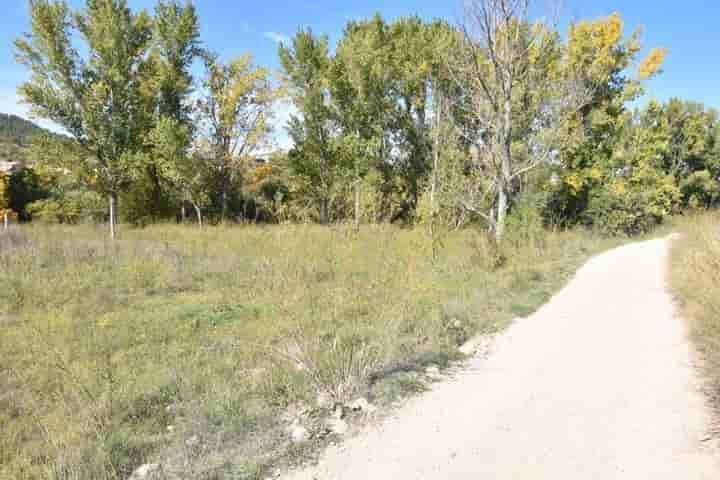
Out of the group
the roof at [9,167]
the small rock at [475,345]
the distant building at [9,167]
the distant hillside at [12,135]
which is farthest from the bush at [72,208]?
the small rock at [475,345]

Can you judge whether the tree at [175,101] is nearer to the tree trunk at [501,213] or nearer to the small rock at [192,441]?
the tree trunk at [501,213]

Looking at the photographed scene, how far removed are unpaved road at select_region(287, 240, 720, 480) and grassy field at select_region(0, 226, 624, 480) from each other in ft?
1.49

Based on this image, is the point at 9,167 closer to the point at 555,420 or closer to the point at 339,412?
the point at 339,412

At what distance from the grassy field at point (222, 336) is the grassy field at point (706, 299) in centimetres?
218

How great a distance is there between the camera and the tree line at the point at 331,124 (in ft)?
50.6

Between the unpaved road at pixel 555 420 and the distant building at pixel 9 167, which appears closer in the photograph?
the unpaved road at pixel 555 420

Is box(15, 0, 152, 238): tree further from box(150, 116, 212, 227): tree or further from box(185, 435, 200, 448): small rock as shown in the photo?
box(185, 435, 200, 448): small rock

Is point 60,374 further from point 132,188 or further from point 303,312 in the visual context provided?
point 132,188

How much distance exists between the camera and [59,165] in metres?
16.6

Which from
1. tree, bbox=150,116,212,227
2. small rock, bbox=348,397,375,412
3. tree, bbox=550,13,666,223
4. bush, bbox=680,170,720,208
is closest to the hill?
tree, bbox=150,116,212,227

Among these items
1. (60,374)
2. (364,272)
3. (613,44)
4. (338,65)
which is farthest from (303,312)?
(613,44)

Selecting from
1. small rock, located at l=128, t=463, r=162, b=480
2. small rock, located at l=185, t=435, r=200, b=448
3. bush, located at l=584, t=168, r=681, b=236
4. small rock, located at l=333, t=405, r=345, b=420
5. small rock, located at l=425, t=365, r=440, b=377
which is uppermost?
bush, located at l=584, t=168, r=681, b=236

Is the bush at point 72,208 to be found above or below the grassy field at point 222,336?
above

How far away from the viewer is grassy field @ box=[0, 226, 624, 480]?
2.81 m
